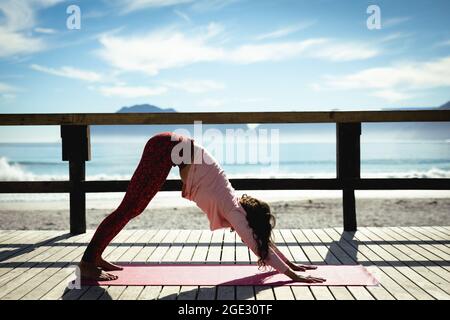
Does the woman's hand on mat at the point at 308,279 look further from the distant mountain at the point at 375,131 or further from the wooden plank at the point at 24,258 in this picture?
the distant mountain at the point at 375,131

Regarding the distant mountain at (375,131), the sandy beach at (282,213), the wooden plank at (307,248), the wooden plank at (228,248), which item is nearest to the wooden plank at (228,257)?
the wooden plank at (228,248)

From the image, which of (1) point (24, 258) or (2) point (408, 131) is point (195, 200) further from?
(2) point (408, 131)

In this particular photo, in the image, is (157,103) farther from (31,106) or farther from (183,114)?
(183,114)

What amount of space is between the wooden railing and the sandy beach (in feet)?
13.0

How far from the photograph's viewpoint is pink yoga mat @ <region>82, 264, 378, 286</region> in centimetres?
283

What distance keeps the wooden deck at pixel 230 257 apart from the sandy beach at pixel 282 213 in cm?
400

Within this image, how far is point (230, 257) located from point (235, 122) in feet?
4.15

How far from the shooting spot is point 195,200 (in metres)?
2.86

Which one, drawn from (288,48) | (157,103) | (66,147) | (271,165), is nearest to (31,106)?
(157,103)

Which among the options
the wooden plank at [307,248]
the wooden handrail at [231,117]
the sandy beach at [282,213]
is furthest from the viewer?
the sandy beach at [282,213]

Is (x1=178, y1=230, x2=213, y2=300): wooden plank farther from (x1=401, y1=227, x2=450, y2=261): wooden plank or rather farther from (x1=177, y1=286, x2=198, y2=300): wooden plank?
(x1=401, y1=227, x2=450, y2=261): wooden plank

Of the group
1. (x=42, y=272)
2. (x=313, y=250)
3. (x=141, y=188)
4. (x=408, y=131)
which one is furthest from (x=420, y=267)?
(x=408, y=131)

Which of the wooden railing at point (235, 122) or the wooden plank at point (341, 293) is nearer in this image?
the wooden plank at point (341, 293)

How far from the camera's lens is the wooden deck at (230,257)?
2.63 m
